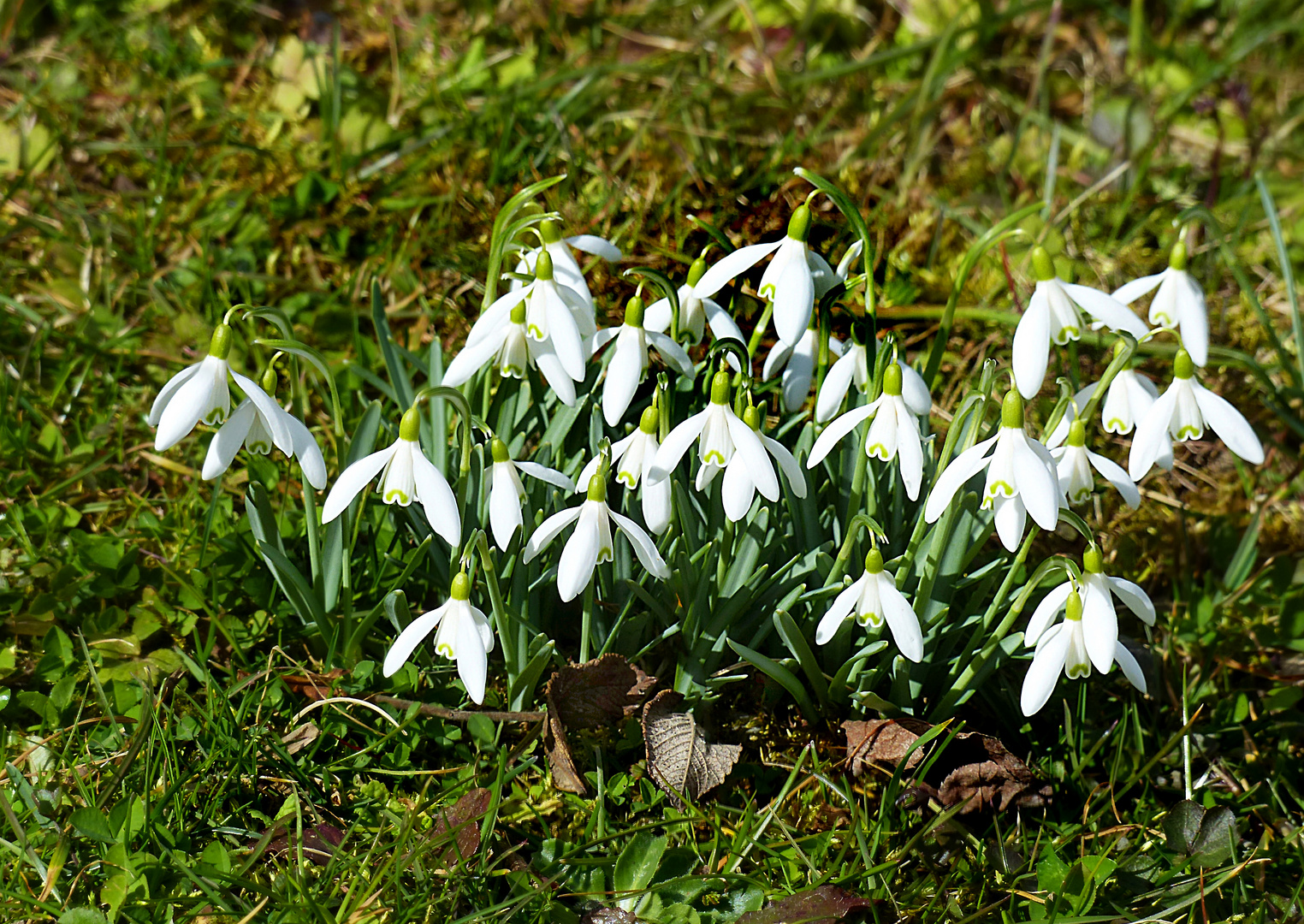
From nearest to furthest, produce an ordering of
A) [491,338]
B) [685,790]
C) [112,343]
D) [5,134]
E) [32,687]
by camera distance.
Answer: [491,338], [685,790], [32,687], [112,343], [5,134]

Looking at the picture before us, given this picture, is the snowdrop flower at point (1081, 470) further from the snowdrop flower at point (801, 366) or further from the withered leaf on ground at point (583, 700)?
the withered leaf on ground at point (583, 700)

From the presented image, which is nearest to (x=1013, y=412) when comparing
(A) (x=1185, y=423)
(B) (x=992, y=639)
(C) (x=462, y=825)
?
(A) (x=1185, y=423)

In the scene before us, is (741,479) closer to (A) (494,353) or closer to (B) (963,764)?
(A) (494,353)

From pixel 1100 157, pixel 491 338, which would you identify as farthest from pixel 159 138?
pixel 1100 157

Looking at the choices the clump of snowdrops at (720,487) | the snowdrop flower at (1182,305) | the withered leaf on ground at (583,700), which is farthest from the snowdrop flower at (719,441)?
the snowdrop flower at (1182,305)

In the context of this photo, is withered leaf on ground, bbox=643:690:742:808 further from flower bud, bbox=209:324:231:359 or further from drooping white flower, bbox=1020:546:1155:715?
flower bud, bbox=209:324:231:359

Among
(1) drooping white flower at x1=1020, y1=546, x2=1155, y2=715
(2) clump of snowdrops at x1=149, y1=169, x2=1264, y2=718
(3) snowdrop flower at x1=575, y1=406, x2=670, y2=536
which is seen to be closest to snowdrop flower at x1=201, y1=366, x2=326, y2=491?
(2) clump of snowdrops at x1=149, y1=169, x2=1264, y2=718

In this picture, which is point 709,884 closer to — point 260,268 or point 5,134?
point 260,268
